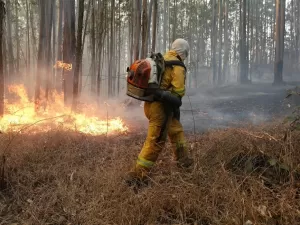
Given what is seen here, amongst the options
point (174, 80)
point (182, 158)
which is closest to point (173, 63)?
point (174, 80)

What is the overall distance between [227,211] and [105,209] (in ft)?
3.70

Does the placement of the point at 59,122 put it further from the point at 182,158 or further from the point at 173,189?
the point at 173,189

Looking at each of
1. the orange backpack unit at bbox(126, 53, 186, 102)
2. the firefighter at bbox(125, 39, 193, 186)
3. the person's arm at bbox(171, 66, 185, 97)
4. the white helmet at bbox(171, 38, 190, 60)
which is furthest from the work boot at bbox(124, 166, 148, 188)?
the white helmet at bbox(171, 38, 190, 60)

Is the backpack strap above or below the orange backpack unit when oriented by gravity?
above

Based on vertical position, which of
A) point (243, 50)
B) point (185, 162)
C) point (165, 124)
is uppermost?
point (243, 50)

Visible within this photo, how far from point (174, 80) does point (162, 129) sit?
2.11ft

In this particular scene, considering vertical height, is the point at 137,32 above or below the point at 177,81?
above

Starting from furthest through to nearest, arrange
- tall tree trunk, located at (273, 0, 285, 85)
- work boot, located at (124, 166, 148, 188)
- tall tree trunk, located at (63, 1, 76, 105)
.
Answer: tall tree trunk, located at (273, 0, 285, 85), tall tree trunk, located at (63, 1, 76, 105), work boot, located at (124, 166, 148, 188)

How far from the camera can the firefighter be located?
11.6ft

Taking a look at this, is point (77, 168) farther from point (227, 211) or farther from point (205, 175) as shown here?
point (227, 211)

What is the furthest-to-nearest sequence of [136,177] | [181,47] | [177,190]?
[181,47], [136,177], [177,190]

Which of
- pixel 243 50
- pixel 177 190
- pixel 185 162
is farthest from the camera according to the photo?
pixel 243 50

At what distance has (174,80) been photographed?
146 inches

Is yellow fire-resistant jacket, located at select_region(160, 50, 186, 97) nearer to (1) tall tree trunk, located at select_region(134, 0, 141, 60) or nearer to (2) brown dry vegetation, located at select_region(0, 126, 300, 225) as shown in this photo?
(2) brown dry vegetation, located at select_region(0, 126, 300, 225)
